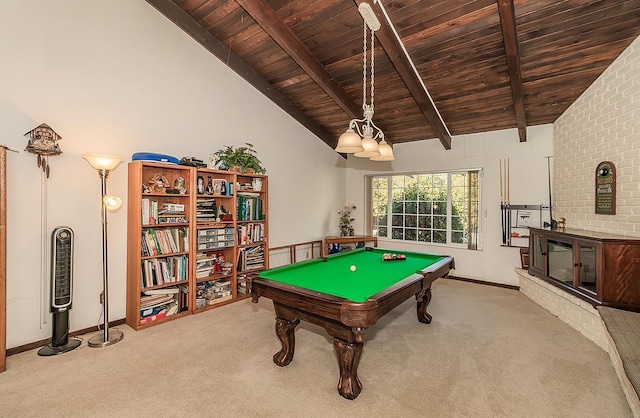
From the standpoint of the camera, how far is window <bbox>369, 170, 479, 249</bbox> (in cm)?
543

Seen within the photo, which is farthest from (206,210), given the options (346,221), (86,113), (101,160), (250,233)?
(346,221)

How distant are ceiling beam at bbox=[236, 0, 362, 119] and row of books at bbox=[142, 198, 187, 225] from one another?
7.55 ft

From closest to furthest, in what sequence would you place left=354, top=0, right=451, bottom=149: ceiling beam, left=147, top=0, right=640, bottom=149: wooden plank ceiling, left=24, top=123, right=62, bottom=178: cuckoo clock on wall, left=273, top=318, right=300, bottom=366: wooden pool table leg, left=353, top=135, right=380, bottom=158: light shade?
left=273, top=318, right=300, bottom=366: wooden pool table leg
left=24, top=123, right=62, bottom=178: cuckoo clock on wall
left=353, top=135, right=380, bottom=158: light shade
left=147, top=0, right=640, bottom=149: wooden plank ceiling
left=354, top=0, right=451, bottom=149: ceiling beam

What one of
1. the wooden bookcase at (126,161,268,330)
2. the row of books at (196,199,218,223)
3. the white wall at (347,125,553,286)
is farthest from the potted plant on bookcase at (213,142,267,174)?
the white wall at (347,125,553,286)

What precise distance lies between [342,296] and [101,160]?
8.32 feet

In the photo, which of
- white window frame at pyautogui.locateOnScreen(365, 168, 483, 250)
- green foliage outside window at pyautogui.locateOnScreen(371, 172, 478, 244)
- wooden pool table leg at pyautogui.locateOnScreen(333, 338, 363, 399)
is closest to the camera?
A: wooden pool table leg at pyautogui.locateOnScreen(333, 338, 363, 399)

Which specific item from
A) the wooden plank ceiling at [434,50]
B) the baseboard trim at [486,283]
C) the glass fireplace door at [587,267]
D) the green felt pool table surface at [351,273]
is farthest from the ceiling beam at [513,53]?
the baseboard trim at [486,283]

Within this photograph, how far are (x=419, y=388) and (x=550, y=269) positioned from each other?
2.87 m

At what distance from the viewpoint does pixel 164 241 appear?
3.37 metres

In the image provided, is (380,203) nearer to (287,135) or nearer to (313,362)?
(287,135)

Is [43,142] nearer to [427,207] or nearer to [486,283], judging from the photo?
[427,207]

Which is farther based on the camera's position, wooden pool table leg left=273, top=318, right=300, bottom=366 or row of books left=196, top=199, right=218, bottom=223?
row of books left=196, top=199, right=218, bottom=223

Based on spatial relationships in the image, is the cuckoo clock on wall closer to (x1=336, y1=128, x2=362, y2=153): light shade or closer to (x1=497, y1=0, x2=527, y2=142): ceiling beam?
(x1=336, y1=128, x2=362, y2=153): light shade

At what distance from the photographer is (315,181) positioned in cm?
592
